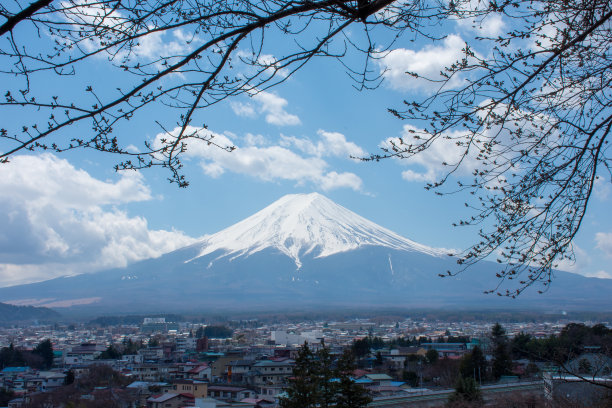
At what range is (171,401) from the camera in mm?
16422

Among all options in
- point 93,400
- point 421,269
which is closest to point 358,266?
point 421,269

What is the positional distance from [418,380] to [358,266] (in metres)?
111

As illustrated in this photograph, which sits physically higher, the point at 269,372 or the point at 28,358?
the point at 269,372

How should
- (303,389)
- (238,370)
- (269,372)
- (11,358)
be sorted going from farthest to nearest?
1. (11,358)
2. (238,370)
3. (269,372)
4. (303,389)

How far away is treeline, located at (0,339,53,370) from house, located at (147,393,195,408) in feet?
55.0

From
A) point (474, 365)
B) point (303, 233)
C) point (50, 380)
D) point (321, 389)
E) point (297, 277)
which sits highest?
point (303, 233)

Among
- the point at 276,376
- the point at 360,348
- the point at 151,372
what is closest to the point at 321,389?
the point at 276,376

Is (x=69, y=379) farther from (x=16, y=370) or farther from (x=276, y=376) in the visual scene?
(x=276, y=376)

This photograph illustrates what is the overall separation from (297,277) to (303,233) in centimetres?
1952

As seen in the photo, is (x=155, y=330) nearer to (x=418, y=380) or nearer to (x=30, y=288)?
(x=418, y=380)

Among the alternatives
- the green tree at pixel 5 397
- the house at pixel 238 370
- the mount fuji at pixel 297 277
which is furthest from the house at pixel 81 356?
the mount fuji at pixel 297 277

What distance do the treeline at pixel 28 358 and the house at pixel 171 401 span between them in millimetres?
16750

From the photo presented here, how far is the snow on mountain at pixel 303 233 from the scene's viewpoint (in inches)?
5438

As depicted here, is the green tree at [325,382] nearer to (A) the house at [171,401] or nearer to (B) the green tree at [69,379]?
(A) the house at [171,401]
